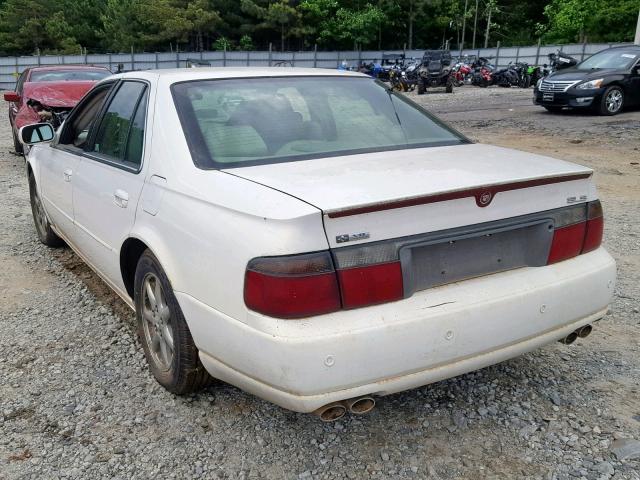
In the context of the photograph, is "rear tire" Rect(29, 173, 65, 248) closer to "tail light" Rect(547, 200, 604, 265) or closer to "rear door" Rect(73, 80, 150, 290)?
"rear door" Rect(73, 80, 150, 290)

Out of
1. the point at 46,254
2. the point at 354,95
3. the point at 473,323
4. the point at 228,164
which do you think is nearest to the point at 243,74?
the point at 354,95

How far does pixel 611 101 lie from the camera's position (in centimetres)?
1380

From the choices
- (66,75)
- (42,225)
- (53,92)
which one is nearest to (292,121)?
(42,225)

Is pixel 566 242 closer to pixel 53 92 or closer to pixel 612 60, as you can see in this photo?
pixel 53 92

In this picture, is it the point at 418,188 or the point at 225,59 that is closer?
the point at 418,188

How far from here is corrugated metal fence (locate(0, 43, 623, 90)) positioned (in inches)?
1352

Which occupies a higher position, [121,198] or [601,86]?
[601,86]

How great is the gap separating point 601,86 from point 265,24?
40.0 m

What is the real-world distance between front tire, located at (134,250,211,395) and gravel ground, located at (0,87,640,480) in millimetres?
134

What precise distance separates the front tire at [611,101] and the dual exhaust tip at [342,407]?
44.2 feet

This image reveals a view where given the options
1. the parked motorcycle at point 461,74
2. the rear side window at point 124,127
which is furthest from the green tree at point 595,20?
the rear side window at point 124,127

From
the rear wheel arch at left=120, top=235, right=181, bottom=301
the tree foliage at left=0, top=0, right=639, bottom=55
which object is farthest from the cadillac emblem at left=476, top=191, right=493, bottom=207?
the tree foliage at left=0, top=0, right=639, bottom=55

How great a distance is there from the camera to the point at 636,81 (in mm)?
13867

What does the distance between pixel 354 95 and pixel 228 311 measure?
65.8 inches
